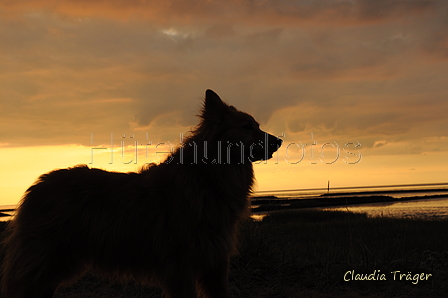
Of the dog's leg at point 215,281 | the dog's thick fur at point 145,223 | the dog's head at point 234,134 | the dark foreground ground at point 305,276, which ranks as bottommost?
the dark foreground ground at point 305,276

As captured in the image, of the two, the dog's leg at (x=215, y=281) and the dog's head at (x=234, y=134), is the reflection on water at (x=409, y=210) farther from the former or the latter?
the dog's leg at (x=215, y=281)

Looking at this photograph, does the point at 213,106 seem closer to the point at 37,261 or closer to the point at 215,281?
the point at 215,281

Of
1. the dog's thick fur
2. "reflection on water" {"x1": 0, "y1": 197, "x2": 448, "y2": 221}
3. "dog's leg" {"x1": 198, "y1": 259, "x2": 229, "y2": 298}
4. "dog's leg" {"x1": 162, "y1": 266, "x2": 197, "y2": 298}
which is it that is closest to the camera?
"dog's leg" {"x1": 162, "y1": 266, "x2": 197, "y2": 298}

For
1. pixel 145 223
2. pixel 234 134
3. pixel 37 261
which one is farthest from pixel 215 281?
pixel 37 261

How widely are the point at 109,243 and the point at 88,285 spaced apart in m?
2.10

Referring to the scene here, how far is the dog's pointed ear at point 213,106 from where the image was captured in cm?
469

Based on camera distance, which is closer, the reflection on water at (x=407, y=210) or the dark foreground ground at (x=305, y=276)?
the dark foreground ground at (x=305, y=276)

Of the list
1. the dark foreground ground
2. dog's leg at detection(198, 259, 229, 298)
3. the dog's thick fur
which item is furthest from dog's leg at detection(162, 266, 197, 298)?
the dark foreground ground

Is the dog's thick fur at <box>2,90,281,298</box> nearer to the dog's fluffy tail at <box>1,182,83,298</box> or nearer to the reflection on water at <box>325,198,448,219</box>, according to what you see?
the dog's fluffy tail at <box>1,182,83,298</box>

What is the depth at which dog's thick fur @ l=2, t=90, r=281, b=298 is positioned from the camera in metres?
4.16

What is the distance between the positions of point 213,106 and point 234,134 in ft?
1.51

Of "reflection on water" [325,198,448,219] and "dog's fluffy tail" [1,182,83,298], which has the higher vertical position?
"dog's fluffy tail" [1,182,83,298]

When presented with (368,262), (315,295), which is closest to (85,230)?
(315,295)

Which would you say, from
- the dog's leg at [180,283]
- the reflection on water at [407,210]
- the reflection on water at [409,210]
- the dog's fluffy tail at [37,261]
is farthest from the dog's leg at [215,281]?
the reflection on water at [409,210]
